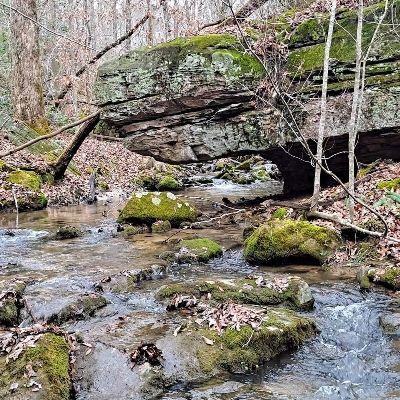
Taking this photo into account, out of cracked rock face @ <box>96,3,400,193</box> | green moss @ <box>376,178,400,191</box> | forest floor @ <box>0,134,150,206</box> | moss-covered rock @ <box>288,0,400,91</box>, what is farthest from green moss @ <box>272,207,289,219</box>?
forest floor @ <box>0,134,150,206</box>

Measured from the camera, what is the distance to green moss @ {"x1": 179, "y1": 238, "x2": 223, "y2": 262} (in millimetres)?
8336

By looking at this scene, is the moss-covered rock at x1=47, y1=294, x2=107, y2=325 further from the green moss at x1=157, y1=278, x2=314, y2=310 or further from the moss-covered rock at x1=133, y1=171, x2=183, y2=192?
the moss-covered rock at x1=133, y1=171, x2=183, y2=192

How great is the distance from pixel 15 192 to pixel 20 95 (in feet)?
17.0

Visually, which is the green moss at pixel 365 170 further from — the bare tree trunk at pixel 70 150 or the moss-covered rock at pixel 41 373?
the moss-covered rock at pixel 41 373

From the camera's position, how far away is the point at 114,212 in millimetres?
13141

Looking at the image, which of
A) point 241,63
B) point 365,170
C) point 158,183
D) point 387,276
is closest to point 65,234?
point 241,63

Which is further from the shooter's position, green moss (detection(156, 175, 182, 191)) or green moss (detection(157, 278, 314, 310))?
green moss (detection(156, 175, 182, 191))

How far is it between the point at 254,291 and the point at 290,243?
6.30ft

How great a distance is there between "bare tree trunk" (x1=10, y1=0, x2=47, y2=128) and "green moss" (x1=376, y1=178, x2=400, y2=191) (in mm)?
12006

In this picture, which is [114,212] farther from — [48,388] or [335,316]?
[48,388]

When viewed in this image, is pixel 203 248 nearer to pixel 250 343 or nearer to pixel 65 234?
pixel 65 234

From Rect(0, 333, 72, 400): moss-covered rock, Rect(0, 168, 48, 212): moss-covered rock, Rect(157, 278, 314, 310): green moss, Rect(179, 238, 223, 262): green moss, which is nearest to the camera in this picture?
Rect(0, 333, 72, 400): moss-covered rock

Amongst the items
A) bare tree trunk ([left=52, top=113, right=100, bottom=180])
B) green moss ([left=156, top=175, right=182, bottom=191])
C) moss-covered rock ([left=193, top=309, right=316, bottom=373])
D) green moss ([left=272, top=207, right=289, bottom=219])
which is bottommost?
moss-covered rock ([left=193, top=309, right=316, bottom=373])

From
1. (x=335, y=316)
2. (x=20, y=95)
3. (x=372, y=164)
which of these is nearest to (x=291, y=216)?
(x=372, y=164)
